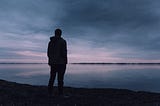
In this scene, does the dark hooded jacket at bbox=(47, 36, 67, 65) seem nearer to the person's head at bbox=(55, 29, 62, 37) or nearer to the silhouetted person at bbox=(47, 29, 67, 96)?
the silhouetted person at bbox=(47, 29, 67, 96)

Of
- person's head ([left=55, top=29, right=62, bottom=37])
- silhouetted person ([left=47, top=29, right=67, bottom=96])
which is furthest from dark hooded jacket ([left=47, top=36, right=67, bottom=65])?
person's head ([left=55, top=29, right=62, bottom=37])

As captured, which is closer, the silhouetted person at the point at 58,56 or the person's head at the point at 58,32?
the person's head at the point at 58,32

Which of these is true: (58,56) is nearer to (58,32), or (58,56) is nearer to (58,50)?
(58,50)

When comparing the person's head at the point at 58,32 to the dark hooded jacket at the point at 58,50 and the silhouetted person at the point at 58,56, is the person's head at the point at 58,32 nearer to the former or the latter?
the silhouetted person at the point at 58,56

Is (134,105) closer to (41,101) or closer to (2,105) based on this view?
(41,101)

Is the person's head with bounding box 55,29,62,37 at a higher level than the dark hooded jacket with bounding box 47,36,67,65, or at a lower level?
higher

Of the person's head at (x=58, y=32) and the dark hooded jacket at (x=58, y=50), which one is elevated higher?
the person's head at (x=58, y=32)

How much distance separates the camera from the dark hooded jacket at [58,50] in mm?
12250

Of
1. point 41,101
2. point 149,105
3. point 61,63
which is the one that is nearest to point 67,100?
point 41,101

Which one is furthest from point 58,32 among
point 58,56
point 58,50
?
point 58,56

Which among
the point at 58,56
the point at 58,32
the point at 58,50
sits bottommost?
the point at 58,56

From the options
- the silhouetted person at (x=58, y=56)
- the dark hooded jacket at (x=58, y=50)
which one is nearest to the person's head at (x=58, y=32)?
the silhouetted person at (x=58, y=56)

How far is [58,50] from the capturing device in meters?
12.3

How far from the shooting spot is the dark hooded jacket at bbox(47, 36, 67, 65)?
12250 millimetres
